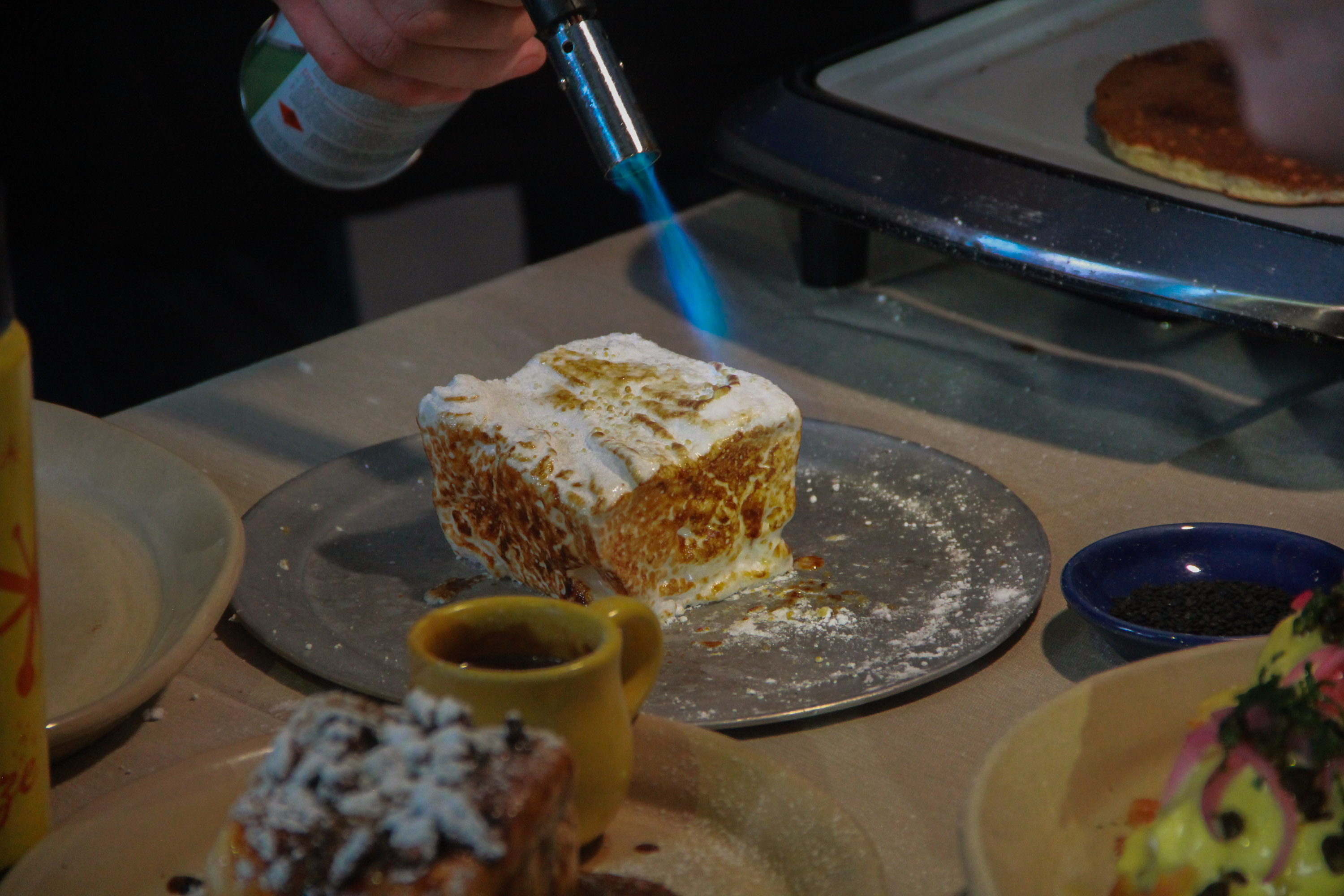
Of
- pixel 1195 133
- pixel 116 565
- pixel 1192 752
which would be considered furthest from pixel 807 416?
pixel 1192 752

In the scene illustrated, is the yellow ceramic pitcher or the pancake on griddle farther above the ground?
the yellow ceramic pitcher

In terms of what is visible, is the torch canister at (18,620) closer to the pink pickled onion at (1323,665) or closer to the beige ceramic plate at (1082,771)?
the beige ceramic plate at (1082,771)

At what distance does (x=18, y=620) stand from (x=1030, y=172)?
1.06 meters

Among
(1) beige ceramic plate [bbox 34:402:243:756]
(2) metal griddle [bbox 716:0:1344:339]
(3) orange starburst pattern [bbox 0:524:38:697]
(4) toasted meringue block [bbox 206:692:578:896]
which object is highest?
(3) orange starburst pattern [bbox 0:524:38:697]

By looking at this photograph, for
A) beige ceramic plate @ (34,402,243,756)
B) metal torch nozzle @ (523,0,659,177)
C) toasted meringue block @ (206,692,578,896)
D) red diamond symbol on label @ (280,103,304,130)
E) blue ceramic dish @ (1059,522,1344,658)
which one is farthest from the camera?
red diamond symbol on label @ (280,103,304,130)

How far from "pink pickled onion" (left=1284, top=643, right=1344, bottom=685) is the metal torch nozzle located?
648mm

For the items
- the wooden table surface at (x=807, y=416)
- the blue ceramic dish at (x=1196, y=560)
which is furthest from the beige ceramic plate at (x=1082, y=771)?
the blue ceramic dish at (x=1196, y=560)

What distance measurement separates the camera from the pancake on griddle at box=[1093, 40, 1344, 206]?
1.40 metres

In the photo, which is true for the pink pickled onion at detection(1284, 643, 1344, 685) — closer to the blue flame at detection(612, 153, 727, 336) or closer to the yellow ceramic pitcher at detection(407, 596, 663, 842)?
the yellow ceramic pitcher at detection(407, 596, 663, 842)

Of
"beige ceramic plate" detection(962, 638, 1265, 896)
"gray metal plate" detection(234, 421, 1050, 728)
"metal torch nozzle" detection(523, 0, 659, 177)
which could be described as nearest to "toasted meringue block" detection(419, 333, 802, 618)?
"gray metal plate" detection(234, 421, 1050, 728)

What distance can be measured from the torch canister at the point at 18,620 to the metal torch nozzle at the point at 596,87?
549 mm

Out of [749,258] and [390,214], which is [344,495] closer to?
[749,258]

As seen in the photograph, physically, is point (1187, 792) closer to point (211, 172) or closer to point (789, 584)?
point (789, 584)

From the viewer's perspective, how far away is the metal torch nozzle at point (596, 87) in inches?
42.8
